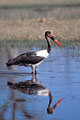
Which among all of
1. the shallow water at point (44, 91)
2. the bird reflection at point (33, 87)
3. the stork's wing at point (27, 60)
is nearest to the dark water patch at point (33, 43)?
the shallow water at point (44, 91)

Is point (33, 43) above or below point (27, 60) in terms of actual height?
above

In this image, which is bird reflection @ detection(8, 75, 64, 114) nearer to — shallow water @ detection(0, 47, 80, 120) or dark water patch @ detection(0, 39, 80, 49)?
shallow water @ detection(0, 47, 80, 120)

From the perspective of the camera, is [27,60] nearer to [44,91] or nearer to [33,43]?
[44,91]

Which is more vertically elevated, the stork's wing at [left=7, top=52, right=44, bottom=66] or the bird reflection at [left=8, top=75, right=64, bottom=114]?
the stork's wing at [left=7, top=52, right=44, bottom=66]

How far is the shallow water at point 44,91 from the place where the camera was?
7.10 m

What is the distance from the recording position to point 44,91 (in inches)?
345

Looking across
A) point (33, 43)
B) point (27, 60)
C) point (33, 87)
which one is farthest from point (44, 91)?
point (33, 43)

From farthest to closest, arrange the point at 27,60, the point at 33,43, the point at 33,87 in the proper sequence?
the point at 33,43 < the point at 27,60 < the point at 33,87

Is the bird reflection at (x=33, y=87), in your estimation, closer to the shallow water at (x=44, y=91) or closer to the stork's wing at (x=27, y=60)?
the shallow water at (x=44, y=91)

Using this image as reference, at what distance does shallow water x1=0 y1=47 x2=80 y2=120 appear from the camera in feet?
23.3

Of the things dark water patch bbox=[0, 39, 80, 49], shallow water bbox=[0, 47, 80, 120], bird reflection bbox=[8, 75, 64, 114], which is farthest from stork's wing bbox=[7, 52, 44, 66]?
dark water patch bbox=[0, 39, 80, 49]

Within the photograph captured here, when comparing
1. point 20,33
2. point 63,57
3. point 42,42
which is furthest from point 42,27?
point 63,57

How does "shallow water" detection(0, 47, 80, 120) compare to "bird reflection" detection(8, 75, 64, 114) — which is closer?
"shallow water" detection(0, 47, 80, 120)

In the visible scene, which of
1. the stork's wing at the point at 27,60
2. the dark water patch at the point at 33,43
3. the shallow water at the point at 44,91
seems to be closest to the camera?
the shallow water at the point at 44,91
